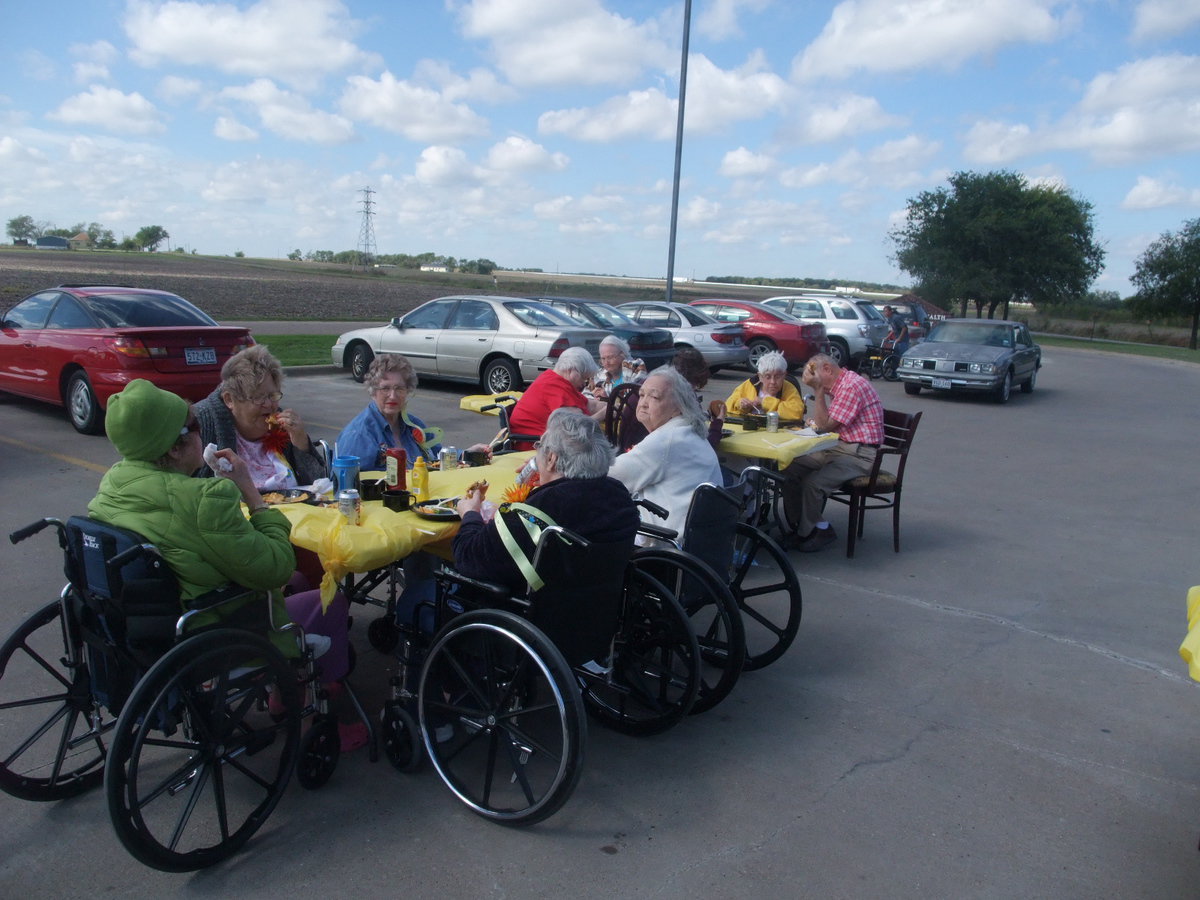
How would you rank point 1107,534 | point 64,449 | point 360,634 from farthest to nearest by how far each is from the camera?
1. point 64,449
2. point 1107,534
3. point 360,634

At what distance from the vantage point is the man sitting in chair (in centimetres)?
324

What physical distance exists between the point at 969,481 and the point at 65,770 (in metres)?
8.32

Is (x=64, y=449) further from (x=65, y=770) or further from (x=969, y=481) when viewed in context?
(x=969, y=481)

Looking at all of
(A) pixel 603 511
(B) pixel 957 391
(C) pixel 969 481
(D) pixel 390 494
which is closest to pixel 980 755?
(A) pixel 603 511

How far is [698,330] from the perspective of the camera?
717 inches

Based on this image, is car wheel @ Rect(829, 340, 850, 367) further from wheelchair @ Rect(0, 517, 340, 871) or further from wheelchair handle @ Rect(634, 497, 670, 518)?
wheelchair @ Rect(0, 517, 340, 871)

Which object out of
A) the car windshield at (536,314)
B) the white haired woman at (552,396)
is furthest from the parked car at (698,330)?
the white haired woman at (552,396)

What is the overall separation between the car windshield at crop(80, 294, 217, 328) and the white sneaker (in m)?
7.08

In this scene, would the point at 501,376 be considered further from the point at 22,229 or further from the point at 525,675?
the point at 22,229

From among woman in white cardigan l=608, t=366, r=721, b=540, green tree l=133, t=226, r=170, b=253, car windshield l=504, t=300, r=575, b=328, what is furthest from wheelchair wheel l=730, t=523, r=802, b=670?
green tree l=133, t=226, r=170, b=253

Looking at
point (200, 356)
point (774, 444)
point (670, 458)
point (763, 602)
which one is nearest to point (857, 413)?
point (774, 444)

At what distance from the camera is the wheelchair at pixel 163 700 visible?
8.72 feet

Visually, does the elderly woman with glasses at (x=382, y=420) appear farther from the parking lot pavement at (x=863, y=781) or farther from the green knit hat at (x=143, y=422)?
the green knit hat at (x=143, y=422)

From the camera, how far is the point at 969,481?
9.23 m
